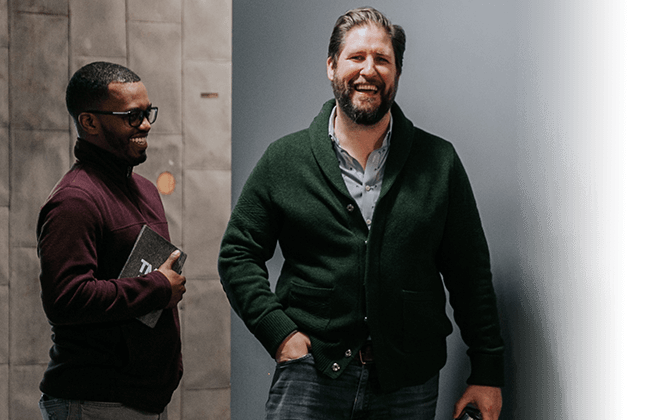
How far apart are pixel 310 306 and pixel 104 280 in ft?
1.73

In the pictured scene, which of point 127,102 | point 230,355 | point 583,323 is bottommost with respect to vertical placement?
point 230,355

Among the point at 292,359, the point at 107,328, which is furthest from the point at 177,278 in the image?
the point at 292,359

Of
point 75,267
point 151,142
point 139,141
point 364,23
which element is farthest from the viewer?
point 151,142

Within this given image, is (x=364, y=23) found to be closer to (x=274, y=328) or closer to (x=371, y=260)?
(x=371, y=260)

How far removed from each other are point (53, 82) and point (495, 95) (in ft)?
5.56

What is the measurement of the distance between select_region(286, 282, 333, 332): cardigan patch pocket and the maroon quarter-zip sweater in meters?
0.36

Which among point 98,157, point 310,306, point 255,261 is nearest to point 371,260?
point 310,306

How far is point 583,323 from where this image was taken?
1.39 m

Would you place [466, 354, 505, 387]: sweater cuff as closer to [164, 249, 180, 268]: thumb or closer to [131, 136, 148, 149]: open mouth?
[164, 249, 180, 268]: thumb

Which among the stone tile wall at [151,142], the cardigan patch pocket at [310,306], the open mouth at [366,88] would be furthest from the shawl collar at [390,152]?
the stone tile wall at [151,142]

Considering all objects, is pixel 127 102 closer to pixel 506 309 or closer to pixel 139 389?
pixel 139 389

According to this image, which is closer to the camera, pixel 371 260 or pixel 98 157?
pixel 371 260

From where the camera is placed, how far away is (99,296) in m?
1.53

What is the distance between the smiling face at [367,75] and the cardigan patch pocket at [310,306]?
1.49 feet
